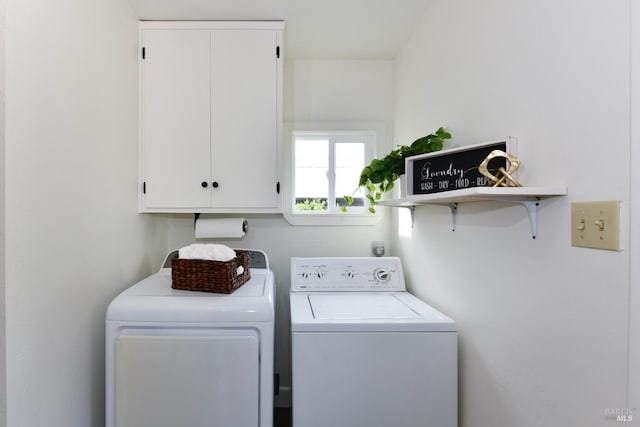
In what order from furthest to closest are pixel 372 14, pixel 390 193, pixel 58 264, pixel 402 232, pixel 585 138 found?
pixel 390 193 → pixel 402 232 → pixel 372 14 → pixel 58 264 → pixel 585 138

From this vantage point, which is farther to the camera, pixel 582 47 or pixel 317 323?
pixel 317 323

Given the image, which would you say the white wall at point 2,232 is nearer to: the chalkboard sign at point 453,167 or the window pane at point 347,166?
the chalkboard sign at point 453,167

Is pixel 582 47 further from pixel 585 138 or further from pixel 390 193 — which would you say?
pixel 390 193

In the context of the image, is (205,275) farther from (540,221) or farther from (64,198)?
(540,221)

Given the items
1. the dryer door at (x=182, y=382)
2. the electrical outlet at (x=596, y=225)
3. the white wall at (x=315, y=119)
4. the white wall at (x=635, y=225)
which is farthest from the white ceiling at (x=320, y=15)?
the dryer door at (x=182, y=382)

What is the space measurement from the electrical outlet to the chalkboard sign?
26 centimetres

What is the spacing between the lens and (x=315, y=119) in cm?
226

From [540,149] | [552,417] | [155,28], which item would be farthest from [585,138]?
[155,28]

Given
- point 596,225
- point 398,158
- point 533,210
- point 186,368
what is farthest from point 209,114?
point 596,225

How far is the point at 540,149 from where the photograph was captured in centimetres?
93

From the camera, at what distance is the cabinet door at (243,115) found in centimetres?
181

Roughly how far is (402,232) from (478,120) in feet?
3.17

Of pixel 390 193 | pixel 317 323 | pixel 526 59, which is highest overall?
pixel 526 59

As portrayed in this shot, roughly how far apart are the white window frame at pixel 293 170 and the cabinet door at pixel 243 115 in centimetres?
Answer: 43
